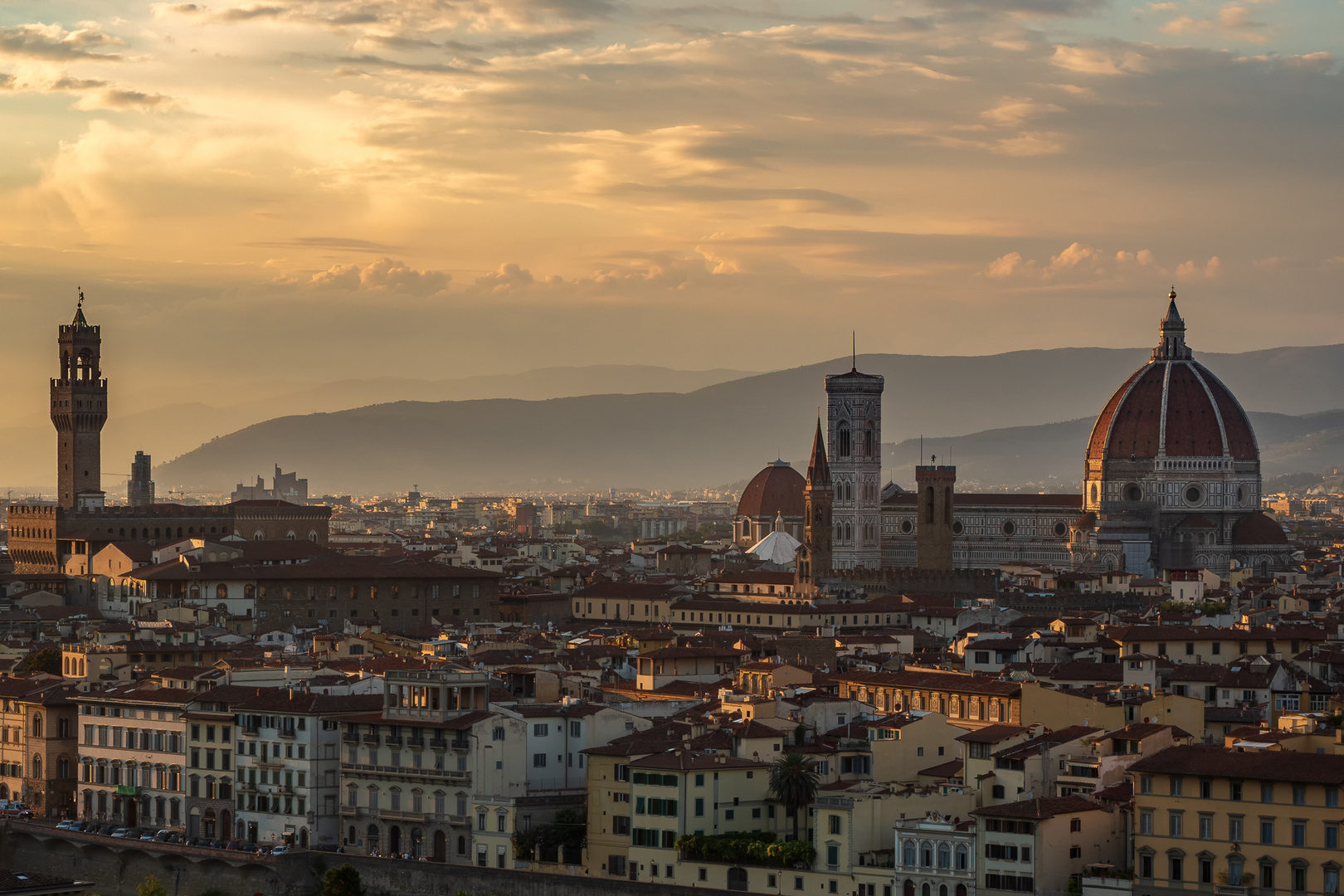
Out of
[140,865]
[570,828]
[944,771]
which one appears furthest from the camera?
[140,865]

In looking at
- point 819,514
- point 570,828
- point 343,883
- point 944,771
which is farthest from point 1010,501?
point 343,883

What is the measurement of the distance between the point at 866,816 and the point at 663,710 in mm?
14078

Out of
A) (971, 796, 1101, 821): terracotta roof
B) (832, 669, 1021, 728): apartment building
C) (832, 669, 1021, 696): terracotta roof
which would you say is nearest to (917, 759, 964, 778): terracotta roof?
(971, 796, 1101, 821): terracotta roof

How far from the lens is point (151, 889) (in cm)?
6106

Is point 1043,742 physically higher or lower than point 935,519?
lower

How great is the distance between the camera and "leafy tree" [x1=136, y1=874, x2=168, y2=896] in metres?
60.6

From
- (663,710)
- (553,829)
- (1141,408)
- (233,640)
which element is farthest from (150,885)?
(1141,408)

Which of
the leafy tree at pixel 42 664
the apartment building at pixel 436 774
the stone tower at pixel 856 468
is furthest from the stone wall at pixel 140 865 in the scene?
the stone tower at pixel 856 468

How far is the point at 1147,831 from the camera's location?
5291 cm

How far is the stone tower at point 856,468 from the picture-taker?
6964 inches

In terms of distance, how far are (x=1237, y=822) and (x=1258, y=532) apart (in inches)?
4697

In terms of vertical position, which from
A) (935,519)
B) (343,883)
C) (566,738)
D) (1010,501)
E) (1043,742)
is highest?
(1010,501)

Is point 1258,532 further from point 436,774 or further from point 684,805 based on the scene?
point 684,805

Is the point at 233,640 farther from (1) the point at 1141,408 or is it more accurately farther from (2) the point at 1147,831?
(1) the point at 1141,408
